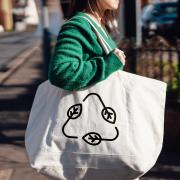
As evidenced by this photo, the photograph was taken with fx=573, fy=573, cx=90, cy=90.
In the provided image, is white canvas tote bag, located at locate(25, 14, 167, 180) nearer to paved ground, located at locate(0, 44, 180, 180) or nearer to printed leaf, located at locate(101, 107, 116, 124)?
printed leaf, located at locate(101, 107, 116, 124)

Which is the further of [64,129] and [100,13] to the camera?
[100,13]

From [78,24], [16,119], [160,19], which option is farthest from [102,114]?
[160,19]

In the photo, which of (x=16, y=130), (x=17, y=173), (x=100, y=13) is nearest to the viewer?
(x=100, y=13)

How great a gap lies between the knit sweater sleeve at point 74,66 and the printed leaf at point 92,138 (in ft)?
0.68

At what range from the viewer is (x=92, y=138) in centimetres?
244

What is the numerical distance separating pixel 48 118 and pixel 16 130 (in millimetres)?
4605

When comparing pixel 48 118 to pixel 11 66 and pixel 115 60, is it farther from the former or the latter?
pixel 11 66

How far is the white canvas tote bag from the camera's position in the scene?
2434mm

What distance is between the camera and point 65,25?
2484mm

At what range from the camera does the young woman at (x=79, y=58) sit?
242 cm

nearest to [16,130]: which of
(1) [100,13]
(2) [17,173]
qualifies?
(2) [17,173]

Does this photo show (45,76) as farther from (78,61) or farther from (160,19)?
(160,19)

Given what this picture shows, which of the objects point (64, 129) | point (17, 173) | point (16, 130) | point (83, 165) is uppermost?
point (64, 129)

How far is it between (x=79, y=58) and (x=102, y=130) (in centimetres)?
32
